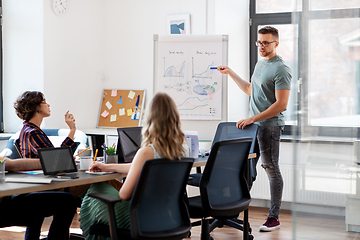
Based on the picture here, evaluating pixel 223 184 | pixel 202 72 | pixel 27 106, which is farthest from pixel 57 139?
pixel 223 184

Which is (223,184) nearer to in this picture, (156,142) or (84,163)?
(156,142)

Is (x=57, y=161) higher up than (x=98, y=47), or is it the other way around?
(x=98, y=47)

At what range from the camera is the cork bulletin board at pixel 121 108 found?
4938mm

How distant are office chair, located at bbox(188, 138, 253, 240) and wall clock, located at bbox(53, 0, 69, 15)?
3.07 m

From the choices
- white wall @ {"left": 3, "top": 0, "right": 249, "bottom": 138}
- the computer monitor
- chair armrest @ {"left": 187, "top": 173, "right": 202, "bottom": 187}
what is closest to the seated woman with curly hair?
the computer monitor

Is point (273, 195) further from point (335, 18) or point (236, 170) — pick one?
point (335, 18)

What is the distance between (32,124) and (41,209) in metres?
0.69

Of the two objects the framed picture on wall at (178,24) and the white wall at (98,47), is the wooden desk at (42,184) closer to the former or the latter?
the white wall at (98,47)

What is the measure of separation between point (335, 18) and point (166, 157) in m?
1.06

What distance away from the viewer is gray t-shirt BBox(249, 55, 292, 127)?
3.23 m

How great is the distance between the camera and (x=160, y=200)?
1.90m

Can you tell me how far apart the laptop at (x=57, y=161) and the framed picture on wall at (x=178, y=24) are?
287cm

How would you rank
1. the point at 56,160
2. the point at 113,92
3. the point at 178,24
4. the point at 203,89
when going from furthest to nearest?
the point at 113,92 < the point at 178,24 < the point at 203,89 < the point at 56,160

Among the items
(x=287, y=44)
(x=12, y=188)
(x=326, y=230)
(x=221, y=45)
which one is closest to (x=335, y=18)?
(x=326, y=230)
